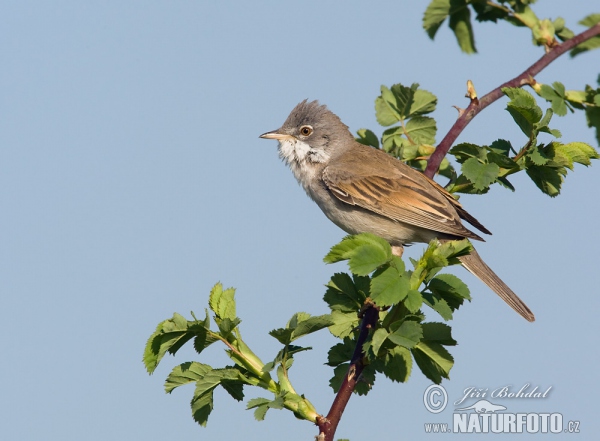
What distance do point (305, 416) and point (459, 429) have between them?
1.16 meters

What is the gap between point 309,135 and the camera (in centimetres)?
701

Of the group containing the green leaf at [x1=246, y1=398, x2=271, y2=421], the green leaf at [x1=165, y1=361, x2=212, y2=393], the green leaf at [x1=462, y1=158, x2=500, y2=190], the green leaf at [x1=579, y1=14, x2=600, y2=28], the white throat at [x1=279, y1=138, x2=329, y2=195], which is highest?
the green leaf at [x1=579, y1=14, x2=600, y2=28]

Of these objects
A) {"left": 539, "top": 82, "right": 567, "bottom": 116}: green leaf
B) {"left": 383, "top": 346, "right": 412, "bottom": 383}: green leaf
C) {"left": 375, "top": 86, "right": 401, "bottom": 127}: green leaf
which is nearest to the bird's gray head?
{"left": 375, "top": 86, "right": 401, "bottom": 127}: green leaf

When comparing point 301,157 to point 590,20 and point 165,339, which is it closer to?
point 590,20

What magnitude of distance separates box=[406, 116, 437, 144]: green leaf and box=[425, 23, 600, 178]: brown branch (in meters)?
0.74

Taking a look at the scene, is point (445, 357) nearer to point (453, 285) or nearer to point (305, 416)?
point (453, 285)

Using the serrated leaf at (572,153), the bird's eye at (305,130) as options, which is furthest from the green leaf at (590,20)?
the bird's eye at (305,130)

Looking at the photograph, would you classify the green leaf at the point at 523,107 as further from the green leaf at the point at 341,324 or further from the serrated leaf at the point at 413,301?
the green leaf at the point at 341,324

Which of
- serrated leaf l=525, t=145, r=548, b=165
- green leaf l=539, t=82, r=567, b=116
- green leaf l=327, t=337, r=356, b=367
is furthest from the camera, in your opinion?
green leaf l=539, t=82, r=567, b=116

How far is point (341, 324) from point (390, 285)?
2.70 ft

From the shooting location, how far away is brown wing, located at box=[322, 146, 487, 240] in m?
5.90

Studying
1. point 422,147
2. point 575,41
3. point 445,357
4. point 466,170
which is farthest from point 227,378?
point 575,41

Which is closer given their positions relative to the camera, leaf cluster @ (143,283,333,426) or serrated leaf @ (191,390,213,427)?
leaf cluster @ (143,283,333,426)

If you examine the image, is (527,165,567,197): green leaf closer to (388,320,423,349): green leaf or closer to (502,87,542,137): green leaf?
(502,87,542,137): green leaf
